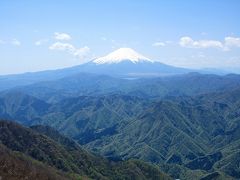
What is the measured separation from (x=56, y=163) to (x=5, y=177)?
430ft

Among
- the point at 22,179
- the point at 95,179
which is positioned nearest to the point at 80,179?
the point at 95,179

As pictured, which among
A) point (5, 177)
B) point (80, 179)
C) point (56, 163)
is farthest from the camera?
point (56, 163)

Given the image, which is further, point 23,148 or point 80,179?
point 23,148

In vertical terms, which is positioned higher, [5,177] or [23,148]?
[5,177]

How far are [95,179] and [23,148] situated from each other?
122ft

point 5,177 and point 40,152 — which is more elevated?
point 5,177

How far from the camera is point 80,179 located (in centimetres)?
16912

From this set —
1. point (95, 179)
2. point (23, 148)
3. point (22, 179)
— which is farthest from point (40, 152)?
point (22, 179)

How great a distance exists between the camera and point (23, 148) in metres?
200

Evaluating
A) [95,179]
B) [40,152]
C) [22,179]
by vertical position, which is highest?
[22,179]

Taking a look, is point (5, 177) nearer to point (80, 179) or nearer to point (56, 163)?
point (80, 179)

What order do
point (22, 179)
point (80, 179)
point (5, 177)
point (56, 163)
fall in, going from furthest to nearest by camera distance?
1. point (56, 163)
2. point (80, 179)
3. point (22, 179)
4. point (5, 177)

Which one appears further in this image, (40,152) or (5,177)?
(40,152)

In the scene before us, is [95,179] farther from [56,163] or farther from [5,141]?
[5,141]
